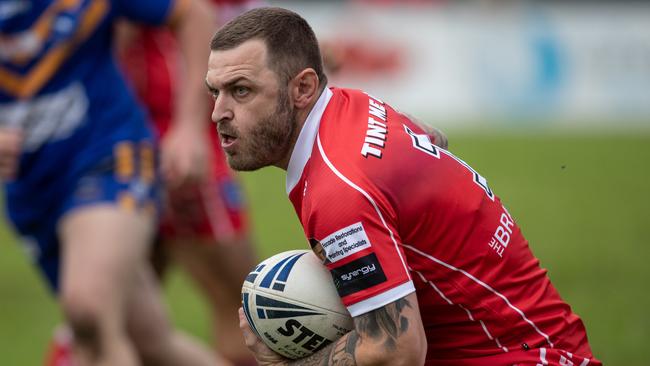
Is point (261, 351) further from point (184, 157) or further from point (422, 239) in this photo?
point (184, 157)

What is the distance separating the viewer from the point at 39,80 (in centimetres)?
540

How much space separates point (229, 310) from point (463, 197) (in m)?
3.22

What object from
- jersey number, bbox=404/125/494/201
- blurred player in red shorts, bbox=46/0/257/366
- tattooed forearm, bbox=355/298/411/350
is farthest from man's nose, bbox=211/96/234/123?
blurred player in red shorts, bbox=46/0/257/366

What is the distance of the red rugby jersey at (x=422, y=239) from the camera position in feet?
11.2

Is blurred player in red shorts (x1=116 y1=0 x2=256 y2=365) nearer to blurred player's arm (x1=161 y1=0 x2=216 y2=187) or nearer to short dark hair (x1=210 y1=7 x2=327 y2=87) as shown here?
blurred player's arm (x1=161 y1=0 x2=216 y2=187)

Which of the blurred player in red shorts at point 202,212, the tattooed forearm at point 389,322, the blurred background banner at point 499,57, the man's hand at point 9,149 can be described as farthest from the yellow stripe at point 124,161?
the blurred background banner at point 499,57

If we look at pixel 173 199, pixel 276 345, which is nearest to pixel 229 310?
pixel 173 199

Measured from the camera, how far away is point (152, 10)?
18.4 feet

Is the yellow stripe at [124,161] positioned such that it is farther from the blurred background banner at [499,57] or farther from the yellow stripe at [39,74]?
the blurred background banner at [499,57]

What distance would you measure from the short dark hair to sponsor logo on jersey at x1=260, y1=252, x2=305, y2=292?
61 centimetres

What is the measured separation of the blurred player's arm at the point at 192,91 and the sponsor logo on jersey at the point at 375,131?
1899mm

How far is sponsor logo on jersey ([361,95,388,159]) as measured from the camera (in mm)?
3510

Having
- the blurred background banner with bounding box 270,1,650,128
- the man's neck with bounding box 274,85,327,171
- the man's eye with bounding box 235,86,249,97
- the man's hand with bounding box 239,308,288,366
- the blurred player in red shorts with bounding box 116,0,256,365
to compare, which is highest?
the man's eye with bounding box 235,86,249,97

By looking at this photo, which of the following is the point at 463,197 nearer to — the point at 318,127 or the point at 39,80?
the point at 318,127
